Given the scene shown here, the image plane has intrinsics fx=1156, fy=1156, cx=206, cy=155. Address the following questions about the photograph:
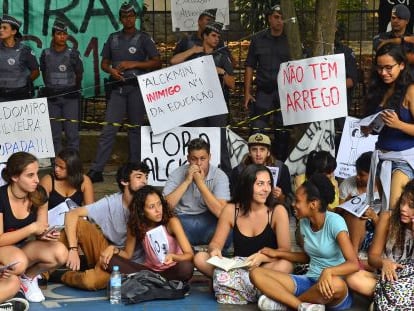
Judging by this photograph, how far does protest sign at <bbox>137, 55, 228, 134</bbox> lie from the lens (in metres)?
11.2

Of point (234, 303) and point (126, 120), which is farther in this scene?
point (126, 120)

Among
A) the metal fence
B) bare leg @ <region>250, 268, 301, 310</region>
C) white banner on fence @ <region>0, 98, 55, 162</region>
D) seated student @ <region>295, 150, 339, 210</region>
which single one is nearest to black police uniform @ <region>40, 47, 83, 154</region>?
white banner on fence @ <region>0, 98, 55, 162</region>

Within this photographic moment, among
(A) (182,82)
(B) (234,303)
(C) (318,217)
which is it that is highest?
(A) (182,82)

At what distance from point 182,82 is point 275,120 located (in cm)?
138

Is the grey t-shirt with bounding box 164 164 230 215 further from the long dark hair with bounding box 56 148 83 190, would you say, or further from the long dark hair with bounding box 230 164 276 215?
the long dark hair with bounding box 230 164 276 215

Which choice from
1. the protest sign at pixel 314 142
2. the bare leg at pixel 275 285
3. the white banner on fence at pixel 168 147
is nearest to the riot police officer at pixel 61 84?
the white banner on fence at pixel 168 147

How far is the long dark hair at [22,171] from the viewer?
8500 mm

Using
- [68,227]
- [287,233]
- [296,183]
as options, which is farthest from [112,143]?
[287,233]

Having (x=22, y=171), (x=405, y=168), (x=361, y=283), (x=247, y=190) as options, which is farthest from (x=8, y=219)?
(x=405, y=168)

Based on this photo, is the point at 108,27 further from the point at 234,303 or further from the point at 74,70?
the point at 234,303

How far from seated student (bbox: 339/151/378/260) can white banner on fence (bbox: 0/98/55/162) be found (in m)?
3.08

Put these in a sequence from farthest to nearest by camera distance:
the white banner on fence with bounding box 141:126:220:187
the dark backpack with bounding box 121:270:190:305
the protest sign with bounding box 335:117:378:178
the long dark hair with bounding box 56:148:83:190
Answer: the white banner on fence with bounding box 141:126:220:187 → the protest sign with bounding box 335:117:378:178 → the long dark hair with bounding box 56:148:83:190 → the dark backpack with bounding box 121:270:190:305

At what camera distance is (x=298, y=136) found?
452 inches

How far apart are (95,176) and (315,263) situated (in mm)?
4374
